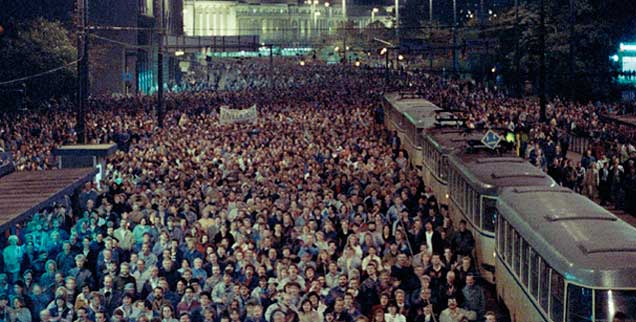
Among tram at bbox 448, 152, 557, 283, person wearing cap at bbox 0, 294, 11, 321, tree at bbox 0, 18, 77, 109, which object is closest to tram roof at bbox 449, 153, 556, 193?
tram at bbox 448, 152, 557, 283

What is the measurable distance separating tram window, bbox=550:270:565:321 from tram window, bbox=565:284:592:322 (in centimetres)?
27

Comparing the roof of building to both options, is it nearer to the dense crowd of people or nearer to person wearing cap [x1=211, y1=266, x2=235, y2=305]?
the dense crowd of people

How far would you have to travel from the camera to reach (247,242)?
54.6ft

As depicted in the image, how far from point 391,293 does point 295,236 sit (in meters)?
3.75

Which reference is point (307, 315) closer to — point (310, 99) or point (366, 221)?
point (366, 221)

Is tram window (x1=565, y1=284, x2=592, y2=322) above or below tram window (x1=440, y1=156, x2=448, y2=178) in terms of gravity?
above

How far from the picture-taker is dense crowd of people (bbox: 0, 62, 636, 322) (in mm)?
13516

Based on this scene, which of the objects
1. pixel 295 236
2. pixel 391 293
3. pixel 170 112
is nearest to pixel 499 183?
pixel 295 236

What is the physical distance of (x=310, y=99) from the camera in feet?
210

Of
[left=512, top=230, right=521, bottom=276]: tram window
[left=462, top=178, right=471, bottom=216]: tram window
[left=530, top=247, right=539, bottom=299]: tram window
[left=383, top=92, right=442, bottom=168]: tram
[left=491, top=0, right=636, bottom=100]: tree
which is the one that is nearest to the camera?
[left=530, top=247, right=539, bottom=299]: tram window

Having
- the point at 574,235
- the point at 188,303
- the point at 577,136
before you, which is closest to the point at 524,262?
the point at 574,235

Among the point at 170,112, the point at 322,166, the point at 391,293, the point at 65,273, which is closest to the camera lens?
the point at 391,293

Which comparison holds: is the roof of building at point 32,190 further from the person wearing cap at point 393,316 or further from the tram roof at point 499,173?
the tram roof at point 499,173

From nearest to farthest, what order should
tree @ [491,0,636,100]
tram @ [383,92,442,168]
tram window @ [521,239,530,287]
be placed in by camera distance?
tram window @ [521,239,530,287] → tram @ [383,92,442,168] → tree @ [491,0,636,100]
